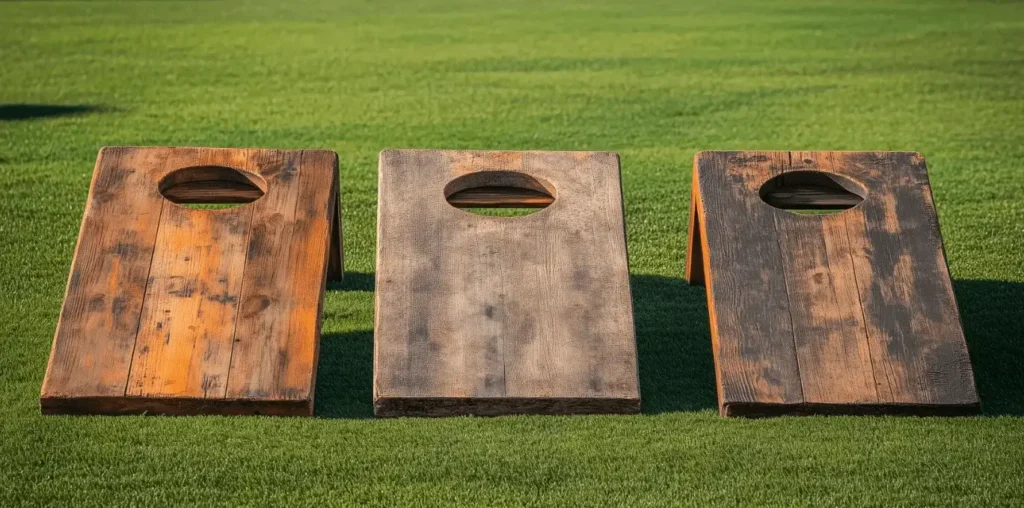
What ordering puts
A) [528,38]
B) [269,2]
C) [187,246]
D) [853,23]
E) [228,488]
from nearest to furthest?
1. [228,488]
2. [187,246]
3. [528,38]
4. [853,23]
5. [269,2]

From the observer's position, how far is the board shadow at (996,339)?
12.9 ft

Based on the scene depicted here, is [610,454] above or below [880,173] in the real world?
below

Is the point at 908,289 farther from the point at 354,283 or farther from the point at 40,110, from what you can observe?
the point at 40,110

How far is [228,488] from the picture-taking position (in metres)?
3.11

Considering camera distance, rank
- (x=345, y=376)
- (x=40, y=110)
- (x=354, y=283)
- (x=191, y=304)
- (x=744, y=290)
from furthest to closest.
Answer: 1. (x=40, y=110)
2. (x=354, y=283)
3. (x=345, y=376)
4. (x=744, y=290)
5. (x=191, y=304)

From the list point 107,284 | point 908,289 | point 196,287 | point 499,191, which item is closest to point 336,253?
point 499,191

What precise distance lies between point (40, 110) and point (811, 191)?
195 inches

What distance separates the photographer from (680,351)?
4.27 meters

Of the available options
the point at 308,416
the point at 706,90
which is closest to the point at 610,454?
the point at 308,416

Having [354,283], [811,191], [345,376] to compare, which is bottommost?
[345,376]

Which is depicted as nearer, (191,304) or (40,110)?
(191,304)

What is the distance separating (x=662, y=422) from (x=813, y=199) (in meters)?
1.15

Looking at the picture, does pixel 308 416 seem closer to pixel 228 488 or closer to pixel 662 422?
pixel 228 488

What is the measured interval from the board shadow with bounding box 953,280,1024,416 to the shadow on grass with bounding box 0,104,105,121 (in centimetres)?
512
